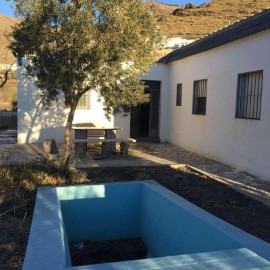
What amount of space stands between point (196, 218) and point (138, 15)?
441 centimetres

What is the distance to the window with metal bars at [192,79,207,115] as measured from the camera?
36.1ft

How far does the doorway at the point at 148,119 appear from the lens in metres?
14.1

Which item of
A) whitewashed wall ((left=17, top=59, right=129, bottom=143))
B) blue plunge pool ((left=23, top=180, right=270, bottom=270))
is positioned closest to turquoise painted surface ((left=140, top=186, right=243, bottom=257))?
blue plunge pool ((left=23, top=180, right=270, bottom=270))

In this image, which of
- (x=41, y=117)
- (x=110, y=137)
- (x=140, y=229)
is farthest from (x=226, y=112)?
(x=41, y=117)

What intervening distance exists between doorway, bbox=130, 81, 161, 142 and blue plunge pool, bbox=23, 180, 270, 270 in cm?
935

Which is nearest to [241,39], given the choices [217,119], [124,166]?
[217,119]

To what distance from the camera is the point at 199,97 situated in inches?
449

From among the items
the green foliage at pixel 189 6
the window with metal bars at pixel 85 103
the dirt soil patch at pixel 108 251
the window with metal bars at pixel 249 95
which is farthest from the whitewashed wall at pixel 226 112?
the green foliage at pixel 189 6

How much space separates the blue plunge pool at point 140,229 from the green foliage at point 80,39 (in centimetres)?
245

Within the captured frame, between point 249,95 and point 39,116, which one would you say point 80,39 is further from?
point 39,116

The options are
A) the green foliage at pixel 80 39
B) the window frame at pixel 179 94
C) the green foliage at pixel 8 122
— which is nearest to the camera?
the green foliage at pixel 80 39

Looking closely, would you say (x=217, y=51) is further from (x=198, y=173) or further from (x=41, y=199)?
(x=41, y=199)

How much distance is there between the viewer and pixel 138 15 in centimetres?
655

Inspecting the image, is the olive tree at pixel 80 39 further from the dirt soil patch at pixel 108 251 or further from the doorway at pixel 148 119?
the doorway at pixel 148 119
